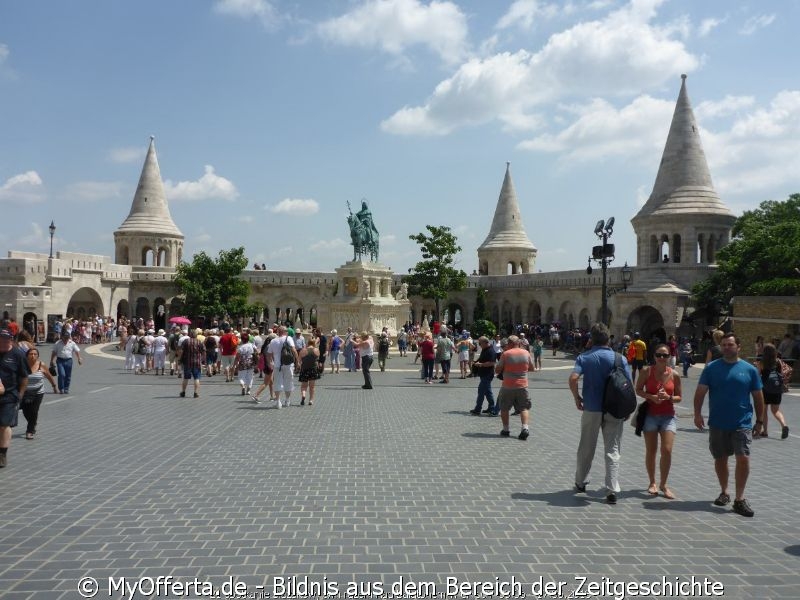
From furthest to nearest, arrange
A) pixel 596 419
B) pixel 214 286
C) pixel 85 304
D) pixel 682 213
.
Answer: pixel 85 304 → pixel 214 286 → pixel 682 213 → pixel 596 419

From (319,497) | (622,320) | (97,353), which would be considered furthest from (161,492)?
(622,320)

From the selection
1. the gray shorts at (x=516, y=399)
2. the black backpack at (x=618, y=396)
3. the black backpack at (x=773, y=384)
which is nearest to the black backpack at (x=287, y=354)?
the gray shorts at (x=516, y=399)

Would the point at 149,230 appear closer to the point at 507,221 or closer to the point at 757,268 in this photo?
the point at 507,221

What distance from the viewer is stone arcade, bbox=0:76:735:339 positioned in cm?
3359

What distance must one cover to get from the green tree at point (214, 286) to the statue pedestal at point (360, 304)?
343 inches

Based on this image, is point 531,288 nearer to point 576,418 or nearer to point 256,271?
point 256,271

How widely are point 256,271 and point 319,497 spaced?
145ft

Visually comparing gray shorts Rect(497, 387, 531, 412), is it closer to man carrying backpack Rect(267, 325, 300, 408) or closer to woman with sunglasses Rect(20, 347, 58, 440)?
man carrying backpack Rect(267, 325, 300, 408)

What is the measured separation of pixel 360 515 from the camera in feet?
18.9

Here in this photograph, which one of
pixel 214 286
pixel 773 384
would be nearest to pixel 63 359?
pixel 773 384

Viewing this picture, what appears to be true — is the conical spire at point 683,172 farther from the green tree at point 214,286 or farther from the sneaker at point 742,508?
the sneaker at point 742,508

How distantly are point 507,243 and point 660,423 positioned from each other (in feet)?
152

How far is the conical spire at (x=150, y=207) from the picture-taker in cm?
4825
